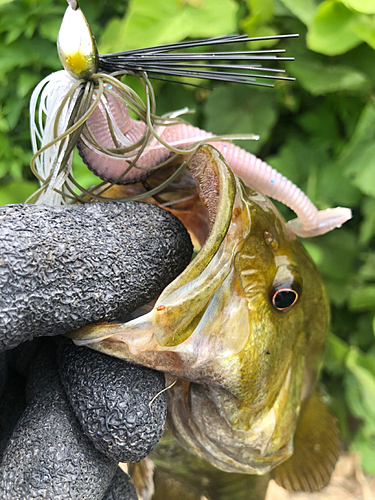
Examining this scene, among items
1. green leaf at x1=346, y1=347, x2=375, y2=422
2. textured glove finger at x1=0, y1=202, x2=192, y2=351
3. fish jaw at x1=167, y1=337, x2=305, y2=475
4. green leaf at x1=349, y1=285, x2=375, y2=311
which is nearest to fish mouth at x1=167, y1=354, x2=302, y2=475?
fish jaw at x1=167, y1=337, x2=305, y2=475

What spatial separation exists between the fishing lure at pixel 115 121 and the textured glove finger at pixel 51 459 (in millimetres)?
287

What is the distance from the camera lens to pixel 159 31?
110 cm

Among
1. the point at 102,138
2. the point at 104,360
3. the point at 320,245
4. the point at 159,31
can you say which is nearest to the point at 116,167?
the point at 102,138

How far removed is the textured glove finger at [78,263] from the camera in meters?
0.43

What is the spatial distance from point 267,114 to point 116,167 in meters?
0.89

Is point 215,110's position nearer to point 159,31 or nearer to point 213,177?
point 159,31

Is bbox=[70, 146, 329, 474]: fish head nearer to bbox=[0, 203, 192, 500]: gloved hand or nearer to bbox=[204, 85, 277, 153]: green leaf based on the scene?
bbox=[0, 203, 192, 500]: gloved hand

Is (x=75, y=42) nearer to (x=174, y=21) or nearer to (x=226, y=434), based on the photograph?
(x=226, y=434)

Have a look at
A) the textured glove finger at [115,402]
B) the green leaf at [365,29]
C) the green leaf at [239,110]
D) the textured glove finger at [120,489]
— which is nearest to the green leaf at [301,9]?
the green leaf at [365,29]

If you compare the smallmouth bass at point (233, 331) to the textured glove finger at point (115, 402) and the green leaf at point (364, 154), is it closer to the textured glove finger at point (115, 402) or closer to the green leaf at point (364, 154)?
the textured glove finger at point (115, 402)

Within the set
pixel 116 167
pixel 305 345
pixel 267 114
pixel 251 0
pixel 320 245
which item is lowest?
pixel 320 245

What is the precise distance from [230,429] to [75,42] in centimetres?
56

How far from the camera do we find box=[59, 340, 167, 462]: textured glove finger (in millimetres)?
495

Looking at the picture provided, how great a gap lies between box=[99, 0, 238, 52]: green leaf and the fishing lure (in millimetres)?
546
